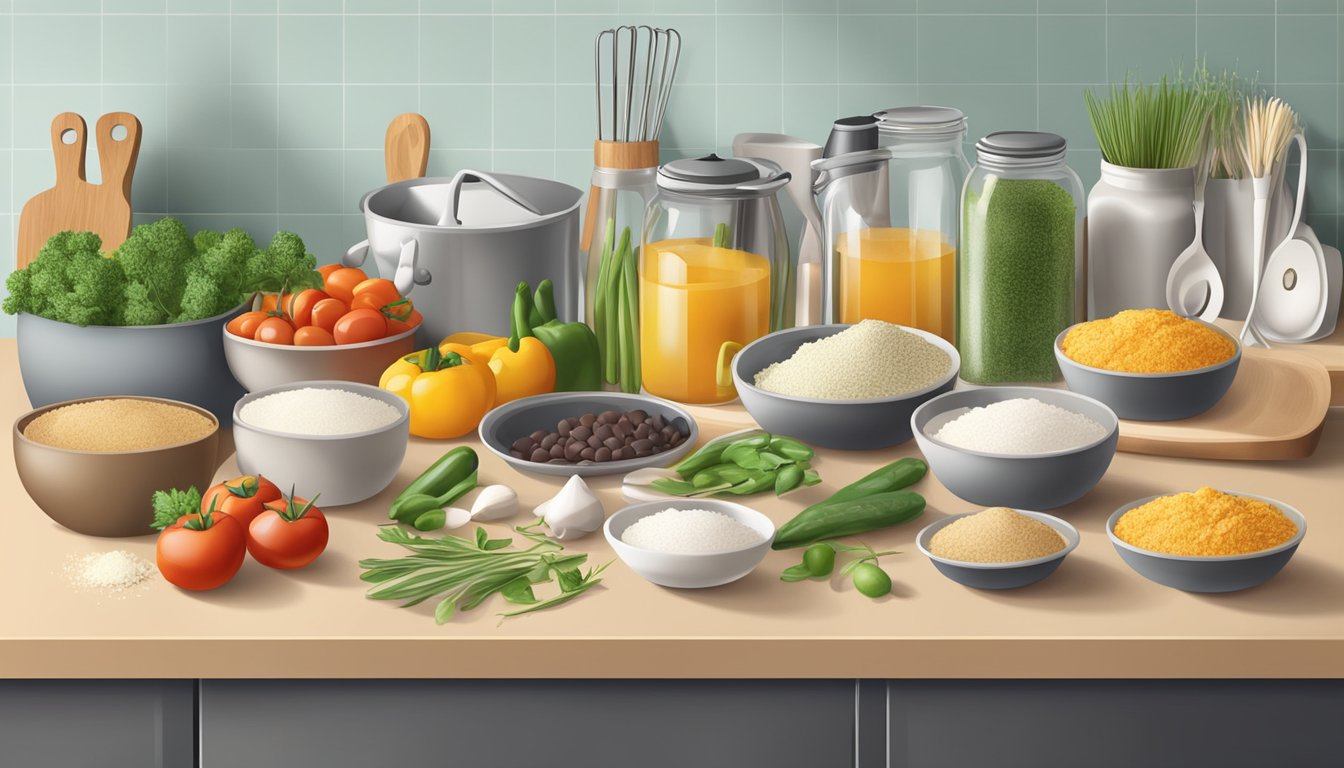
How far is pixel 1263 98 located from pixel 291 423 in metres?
1.48

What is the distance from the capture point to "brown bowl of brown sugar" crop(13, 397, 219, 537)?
4.50 feet

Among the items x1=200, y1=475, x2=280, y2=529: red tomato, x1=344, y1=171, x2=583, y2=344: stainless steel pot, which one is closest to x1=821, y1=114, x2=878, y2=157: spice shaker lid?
x1=344, y1=171, x2=583, y2=344: stainless steel pot

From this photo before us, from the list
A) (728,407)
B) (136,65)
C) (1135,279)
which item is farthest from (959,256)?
(136,65)

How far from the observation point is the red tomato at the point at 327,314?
173 cm

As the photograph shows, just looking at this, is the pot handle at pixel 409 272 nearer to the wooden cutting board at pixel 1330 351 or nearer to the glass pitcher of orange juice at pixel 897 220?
the glass pitcher of orange juice at pixel 897 220

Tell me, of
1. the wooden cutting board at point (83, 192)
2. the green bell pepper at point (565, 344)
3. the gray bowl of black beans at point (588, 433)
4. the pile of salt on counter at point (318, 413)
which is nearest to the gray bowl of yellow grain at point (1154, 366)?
the gray bowl of black beans at point (588, 433)

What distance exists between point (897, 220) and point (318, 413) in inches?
31.3

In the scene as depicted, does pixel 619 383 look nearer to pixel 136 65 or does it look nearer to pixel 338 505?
pixel 338 505

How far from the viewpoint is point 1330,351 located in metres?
1.88

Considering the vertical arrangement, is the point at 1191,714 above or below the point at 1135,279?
below

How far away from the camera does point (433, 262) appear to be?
1.81 metres

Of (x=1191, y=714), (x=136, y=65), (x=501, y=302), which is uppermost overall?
(x=136, y=65)

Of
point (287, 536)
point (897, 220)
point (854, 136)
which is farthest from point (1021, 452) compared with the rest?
point (287, 536)

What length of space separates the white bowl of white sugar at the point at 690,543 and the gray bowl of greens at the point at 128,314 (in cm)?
63
